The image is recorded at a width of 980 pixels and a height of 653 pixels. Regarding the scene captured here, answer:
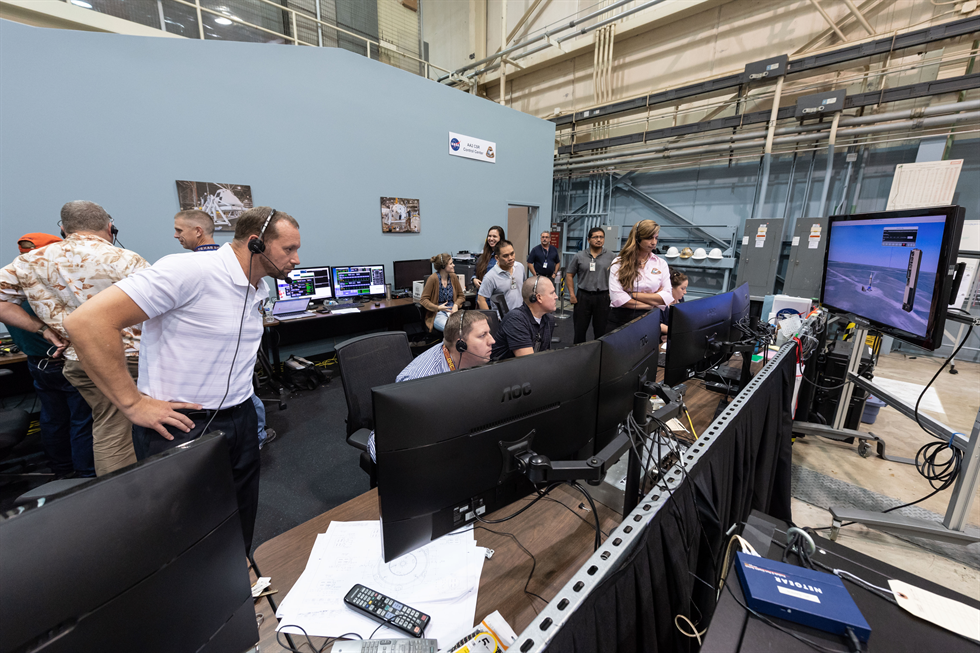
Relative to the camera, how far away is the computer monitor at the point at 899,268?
152cm

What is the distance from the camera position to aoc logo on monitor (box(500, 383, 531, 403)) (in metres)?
0.86

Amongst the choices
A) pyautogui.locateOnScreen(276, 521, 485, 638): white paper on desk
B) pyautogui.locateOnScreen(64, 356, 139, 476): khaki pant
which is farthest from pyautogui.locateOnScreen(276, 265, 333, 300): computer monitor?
pyautogui.locateOnScreen(276, 521, 485, 638): white paper on desk

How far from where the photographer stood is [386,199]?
16.2 feet

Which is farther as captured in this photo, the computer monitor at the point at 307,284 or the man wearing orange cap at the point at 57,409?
the computer monitor at the point at 307,284

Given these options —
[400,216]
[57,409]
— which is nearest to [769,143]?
[400,216]

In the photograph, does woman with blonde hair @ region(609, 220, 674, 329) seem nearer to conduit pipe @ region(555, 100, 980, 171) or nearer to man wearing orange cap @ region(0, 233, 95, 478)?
man wearing orange cap @ region(0, 233, 95, 478)

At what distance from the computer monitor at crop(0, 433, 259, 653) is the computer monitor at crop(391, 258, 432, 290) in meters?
4.57

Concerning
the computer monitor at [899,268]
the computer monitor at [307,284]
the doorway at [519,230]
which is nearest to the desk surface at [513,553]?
the computer monitor at [899,268]

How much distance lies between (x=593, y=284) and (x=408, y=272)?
94.8 inches

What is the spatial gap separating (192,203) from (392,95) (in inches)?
103

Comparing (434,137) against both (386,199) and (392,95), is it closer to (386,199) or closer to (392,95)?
(392,95)

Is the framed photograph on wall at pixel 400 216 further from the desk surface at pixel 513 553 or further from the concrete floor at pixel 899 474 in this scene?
the concrete floor at pixel 899 474

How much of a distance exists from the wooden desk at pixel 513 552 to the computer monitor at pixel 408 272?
160 inches

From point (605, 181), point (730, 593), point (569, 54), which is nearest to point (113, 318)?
point (730, 593)
